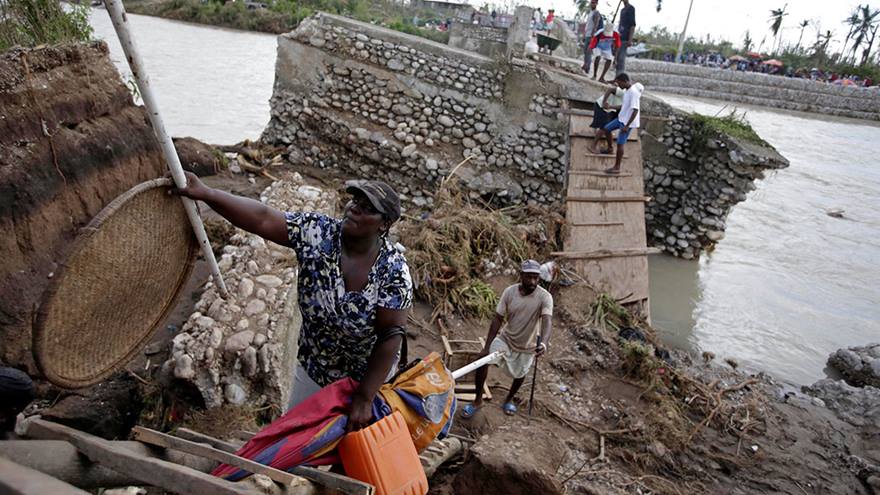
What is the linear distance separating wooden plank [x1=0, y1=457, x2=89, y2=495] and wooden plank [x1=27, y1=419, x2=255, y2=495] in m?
0.42

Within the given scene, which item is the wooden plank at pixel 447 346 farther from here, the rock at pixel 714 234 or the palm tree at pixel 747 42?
the palm tree at pixel 747 42

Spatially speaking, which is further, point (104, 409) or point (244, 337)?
point (244, 337)

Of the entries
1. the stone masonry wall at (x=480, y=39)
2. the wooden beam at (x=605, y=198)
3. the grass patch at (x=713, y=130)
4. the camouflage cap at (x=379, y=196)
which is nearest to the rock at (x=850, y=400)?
the wooden beam at (x=605, y=198)

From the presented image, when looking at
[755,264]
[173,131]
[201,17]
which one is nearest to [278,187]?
[173,131]

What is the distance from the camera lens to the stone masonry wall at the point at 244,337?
11.5 ft

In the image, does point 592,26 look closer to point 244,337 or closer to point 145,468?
point 244,337

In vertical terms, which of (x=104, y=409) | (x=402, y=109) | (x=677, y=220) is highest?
(x=402, y=109)

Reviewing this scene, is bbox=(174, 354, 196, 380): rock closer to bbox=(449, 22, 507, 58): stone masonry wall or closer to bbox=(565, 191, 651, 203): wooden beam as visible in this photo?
bbox=(565, 191, 651, 203): wooden beam

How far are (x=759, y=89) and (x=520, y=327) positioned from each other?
31837mm

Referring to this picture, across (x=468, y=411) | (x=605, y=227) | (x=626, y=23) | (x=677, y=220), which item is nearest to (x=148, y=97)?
(x=468, y=411)

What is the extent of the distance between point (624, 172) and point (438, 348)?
175 inches

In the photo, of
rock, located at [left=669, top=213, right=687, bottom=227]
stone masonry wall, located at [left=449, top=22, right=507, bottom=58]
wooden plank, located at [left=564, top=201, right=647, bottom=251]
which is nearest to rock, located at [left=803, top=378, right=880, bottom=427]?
wooden plank, located at [left=564, top=201, right=647, bottom=251]

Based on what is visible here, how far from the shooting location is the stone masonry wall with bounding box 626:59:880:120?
29.3 metres

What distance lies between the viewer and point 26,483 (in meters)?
1.15
